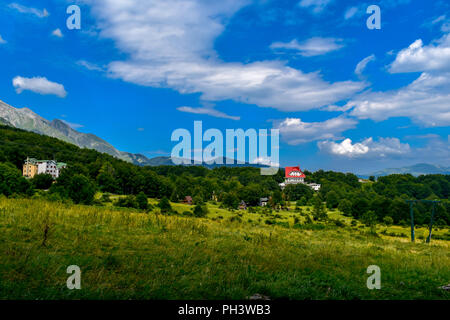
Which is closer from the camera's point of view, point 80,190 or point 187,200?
point 80,190

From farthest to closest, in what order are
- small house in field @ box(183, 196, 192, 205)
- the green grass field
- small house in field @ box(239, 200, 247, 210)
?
1. small house in field @ box(239, 200, 247, 210)
2. small house in field @ box(183, 196, 192, 205)
3. the green grass field

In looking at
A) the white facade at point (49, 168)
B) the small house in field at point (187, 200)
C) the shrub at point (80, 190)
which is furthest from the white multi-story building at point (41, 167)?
the small house in field at point (187, 200)

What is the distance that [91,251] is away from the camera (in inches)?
320

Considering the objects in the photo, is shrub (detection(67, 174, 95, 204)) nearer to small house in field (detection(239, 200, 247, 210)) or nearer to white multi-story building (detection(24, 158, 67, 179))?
white multi-story building (detection(24, 158, 67, 179))

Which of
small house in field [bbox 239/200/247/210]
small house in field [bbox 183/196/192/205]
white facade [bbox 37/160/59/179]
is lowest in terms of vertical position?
small house in field [bbox 239/200/247/210]

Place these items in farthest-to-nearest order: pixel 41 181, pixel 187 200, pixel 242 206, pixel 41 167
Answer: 1. pixel 242 206
2. pixel 187 200
3. pixel 41 167
4. pixel 41 181

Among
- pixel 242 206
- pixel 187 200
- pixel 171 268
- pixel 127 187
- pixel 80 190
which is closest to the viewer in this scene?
pixel 171 268

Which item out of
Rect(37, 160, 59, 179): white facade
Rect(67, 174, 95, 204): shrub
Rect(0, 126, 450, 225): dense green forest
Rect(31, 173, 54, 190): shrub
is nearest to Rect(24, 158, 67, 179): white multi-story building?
Rect(37, 160, 59, 179): white facade

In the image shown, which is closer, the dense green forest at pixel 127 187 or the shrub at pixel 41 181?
the dense green forest at pixel 127 187

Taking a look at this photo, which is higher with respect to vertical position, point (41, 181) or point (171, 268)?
point (41, 181)

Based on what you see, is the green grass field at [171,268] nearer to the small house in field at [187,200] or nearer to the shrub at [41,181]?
the shrub at [41,181]

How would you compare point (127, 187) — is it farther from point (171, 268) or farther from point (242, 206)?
point (171, 268)

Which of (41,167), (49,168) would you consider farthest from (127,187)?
(41,167)
